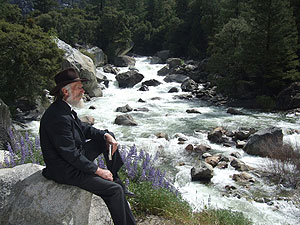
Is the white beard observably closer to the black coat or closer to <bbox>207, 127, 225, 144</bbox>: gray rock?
the black coat

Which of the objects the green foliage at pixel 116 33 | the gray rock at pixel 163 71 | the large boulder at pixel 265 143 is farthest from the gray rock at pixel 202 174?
the green foliage at pixel 116 33

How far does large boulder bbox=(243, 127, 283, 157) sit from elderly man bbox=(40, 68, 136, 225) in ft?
27.9

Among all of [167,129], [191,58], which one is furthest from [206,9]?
[167,129]

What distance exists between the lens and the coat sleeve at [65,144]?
2.99 meters

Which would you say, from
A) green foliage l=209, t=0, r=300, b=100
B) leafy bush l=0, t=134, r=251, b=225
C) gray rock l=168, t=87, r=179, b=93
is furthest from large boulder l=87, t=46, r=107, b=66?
leafy bush l=0, t=134, r=251, b=225

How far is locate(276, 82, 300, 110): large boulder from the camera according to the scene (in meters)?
18.3

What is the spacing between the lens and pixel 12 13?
38531mm

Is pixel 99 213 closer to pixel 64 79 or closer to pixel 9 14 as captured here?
pixel 64 79

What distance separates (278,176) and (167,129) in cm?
672

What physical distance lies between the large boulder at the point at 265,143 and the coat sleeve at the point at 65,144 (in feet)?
29.0

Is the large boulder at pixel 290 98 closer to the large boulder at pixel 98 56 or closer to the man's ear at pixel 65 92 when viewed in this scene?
the man's ear at pixel 65 92

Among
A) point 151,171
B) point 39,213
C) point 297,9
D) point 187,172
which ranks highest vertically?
point 297,9

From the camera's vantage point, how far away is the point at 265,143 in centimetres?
1071

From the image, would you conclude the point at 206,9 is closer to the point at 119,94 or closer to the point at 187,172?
the point at 119,94
